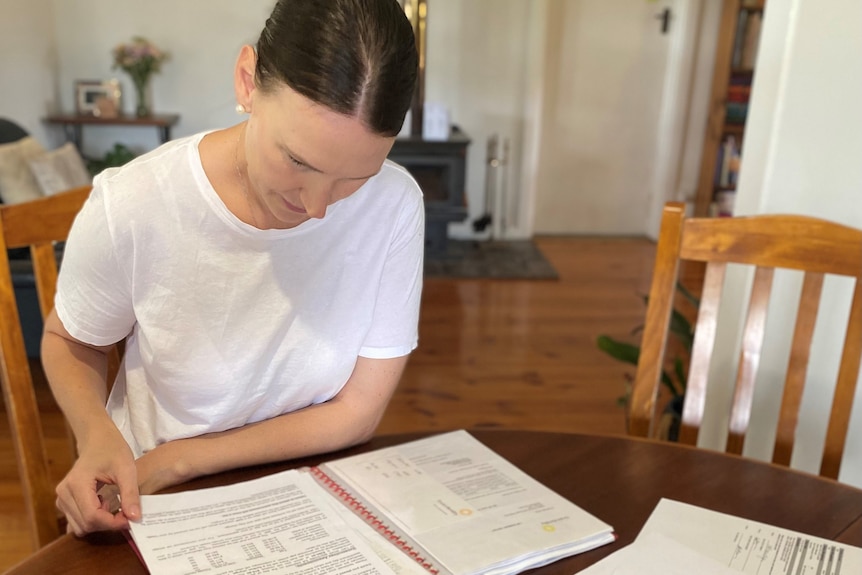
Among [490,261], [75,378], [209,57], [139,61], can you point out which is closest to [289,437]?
[75,378]

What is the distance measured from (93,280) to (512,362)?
7.34 ft

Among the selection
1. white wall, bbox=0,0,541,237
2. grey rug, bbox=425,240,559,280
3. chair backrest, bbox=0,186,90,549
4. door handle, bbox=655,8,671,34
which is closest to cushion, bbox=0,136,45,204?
white wall, bbox=0,0,541,237

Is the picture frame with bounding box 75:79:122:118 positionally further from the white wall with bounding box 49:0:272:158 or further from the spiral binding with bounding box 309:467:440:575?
the spiral binding with bounding box 309:467:440:575

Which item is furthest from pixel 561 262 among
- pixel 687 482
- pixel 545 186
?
pixel 687 482

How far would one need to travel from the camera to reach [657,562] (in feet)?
2.55

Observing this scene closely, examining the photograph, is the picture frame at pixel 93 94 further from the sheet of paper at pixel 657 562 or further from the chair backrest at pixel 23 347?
the sheet of paper at pixel 657 562

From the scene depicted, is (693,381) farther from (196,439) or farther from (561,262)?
(561,262)

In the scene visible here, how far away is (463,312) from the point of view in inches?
138

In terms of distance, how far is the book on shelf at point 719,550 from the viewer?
2.54 ft

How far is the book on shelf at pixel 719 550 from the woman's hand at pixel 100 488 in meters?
0.48

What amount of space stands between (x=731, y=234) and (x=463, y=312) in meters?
2.38

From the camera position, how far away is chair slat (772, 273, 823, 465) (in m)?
1.14

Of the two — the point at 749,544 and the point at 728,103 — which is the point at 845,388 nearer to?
the point at 749,544

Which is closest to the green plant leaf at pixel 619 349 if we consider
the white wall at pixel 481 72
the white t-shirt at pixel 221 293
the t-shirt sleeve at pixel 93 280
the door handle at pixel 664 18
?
the white t-shirt at pixel 221 293
